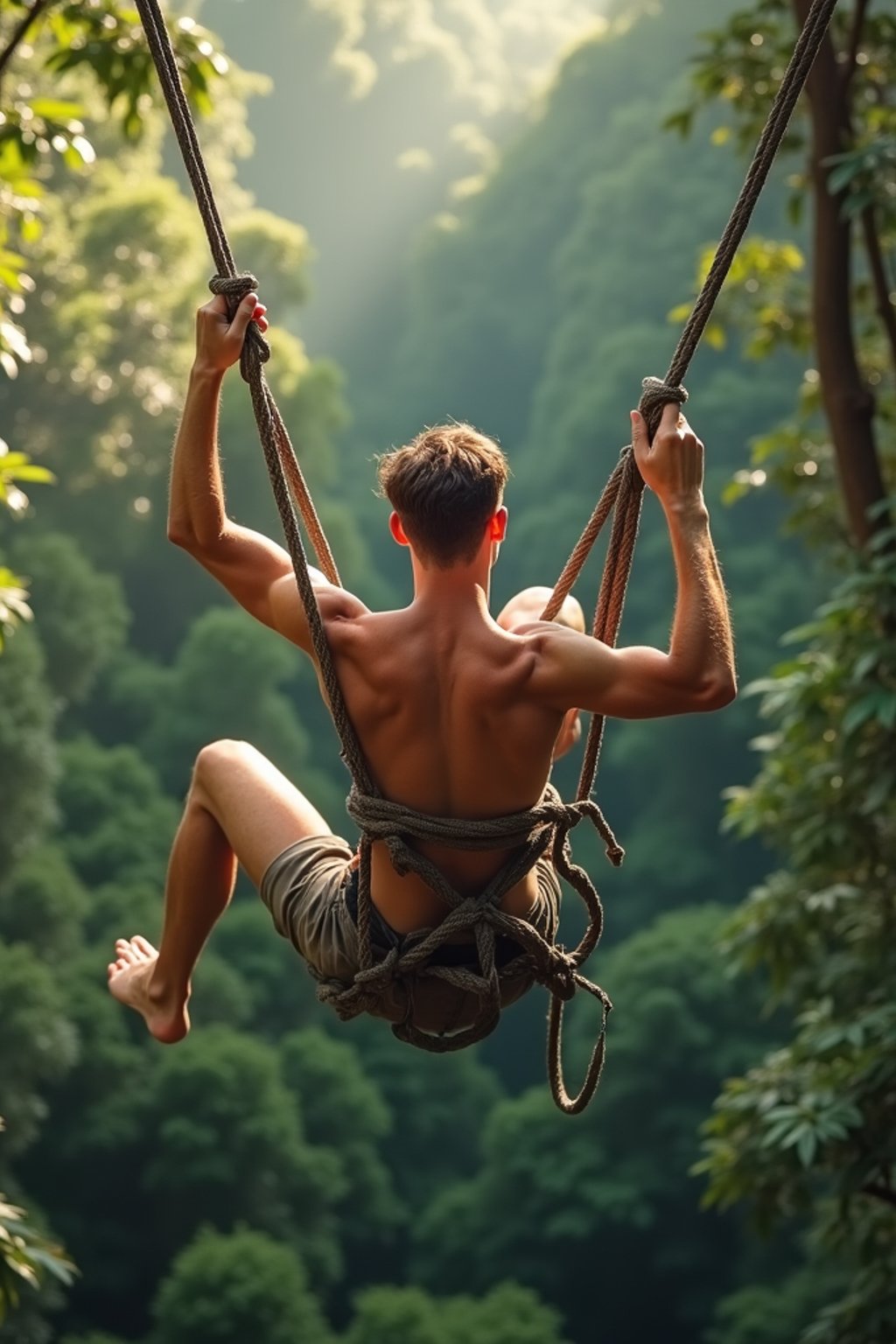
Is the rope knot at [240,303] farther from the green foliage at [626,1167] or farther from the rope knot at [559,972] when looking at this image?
the green foliage at [626,1167]

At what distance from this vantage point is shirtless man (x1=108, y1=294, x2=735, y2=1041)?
6.86ft

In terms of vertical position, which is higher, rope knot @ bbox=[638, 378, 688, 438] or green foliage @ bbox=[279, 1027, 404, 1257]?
green foliage @ bbox=[279, 1027, 404, 1257]

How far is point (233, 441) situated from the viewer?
21812 mm

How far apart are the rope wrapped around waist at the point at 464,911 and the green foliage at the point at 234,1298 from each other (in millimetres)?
12686

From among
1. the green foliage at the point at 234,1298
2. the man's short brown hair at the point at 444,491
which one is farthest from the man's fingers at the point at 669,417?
the green foliage at the point at 234,1298

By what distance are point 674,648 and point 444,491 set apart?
0.31 metres

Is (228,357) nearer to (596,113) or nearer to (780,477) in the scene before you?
(780,477)

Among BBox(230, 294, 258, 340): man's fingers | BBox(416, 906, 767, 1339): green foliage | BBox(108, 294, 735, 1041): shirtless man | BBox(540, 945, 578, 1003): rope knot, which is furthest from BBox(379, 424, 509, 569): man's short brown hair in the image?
BBox(416, 906, 767, 1339): green foliage

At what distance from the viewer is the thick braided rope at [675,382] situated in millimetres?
2188

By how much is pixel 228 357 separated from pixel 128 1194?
48.8ft

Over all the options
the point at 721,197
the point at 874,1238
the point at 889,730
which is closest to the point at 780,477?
the point at 889,730

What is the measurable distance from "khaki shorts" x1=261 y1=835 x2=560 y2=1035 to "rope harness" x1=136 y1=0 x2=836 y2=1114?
2cm

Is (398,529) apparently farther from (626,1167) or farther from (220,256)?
(626,1167)

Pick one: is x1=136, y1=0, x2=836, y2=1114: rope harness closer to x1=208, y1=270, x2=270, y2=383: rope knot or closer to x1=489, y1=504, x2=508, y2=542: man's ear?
x1=208, y1=270, x2=270, y2=383: rope knot
